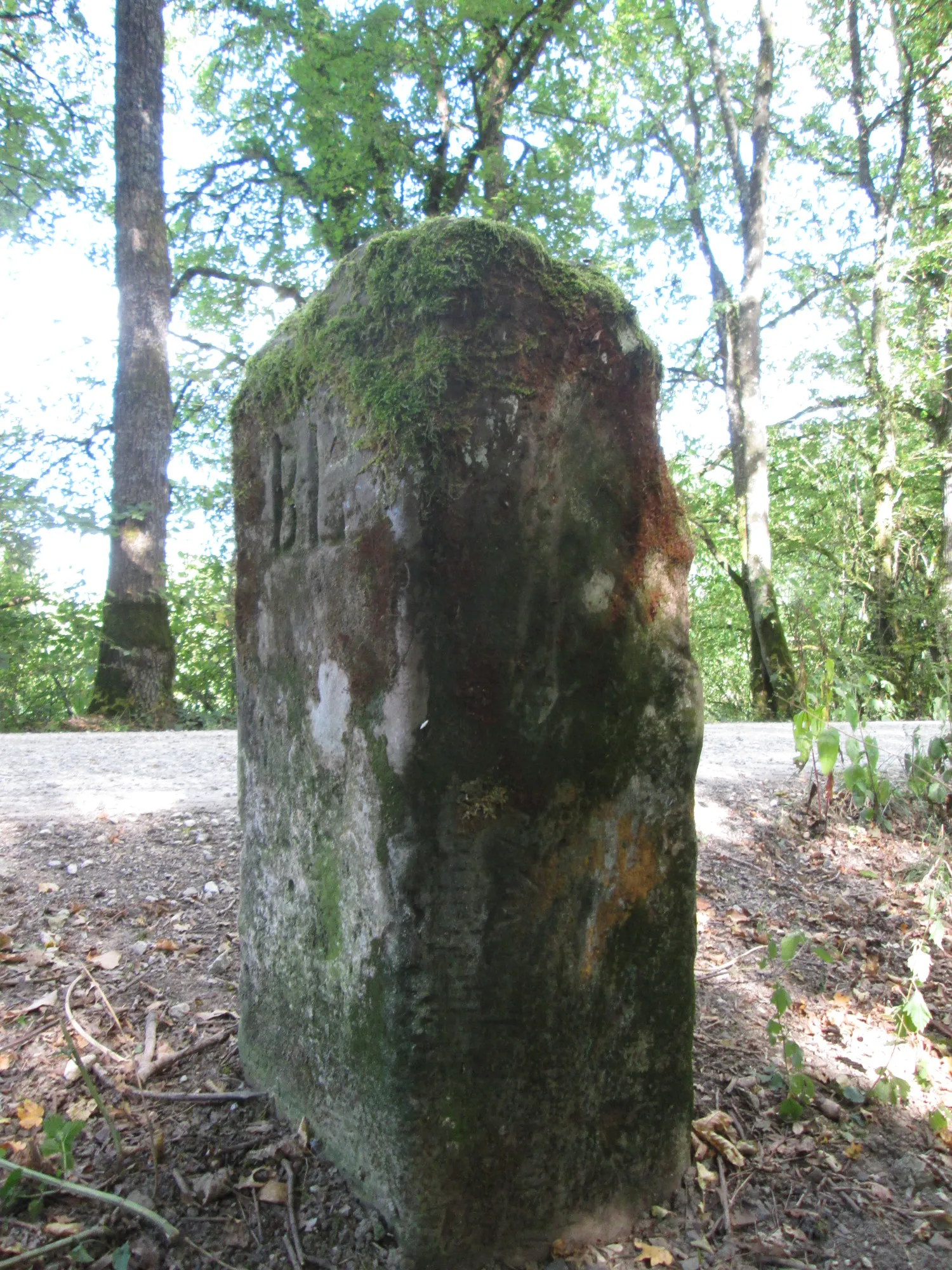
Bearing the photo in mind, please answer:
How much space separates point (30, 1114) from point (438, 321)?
1997 mm

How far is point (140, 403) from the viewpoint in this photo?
796 cm

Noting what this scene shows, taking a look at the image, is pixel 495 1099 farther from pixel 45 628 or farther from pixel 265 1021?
pixel 45 628

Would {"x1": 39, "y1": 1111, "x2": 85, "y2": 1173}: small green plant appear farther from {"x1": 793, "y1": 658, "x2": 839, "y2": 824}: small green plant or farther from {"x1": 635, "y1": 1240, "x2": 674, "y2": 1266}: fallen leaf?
{"x1": 793, "y1": 658, "x2": 839, "y2": 824}: small green plant

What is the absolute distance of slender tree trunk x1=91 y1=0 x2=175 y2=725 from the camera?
7660 mm

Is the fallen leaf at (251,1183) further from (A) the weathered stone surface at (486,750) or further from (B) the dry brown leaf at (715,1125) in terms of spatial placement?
(B) the dry brown leaf at (715,1125)

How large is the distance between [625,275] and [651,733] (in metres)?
Result: 12.4

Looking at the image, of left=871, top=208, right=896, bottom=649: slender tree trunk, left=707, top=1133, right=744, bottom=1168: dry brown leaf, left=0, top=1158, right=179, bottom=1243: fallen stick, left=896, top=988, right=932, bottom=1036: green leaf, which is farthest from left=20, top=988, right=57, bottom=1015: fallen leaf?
left=871, top=208, right=896, bottom=649: slender tree trunk

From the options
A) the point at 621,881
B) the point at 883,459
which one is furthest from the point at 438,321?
the point at 883,459

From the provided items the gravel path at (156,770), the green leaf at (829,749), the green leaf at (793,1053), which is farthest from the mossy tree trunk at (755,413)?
the green leaf at (793,1053)

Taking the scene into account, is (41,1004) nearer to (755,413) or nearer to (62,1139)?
(62,1139)

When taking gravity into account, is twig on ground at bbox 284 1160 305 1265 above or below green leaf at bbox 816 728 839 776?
below

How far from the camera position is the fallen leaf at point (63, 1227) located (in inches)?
64.0

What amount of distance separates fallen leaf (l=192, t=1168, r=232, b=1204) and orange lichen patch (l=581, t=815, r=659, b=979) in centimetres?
86

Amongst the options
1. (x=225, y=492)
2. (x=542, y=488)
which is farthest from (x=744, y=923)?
(x=225, y=492)
